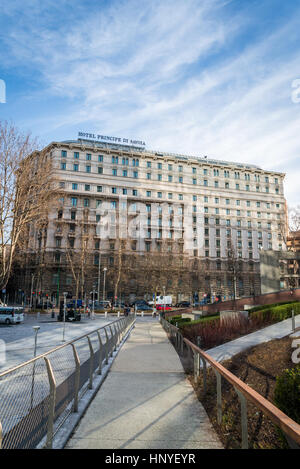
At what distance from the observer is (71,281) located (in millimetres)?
63000

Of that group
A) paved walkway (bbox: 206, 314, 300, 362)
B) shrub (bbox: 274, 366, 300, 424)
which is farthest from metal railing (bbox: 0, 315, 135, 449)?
paved walkway (bbox: 206, 314, 300, 362)

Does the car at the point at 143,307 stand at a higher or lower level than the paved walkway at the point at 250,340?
lower

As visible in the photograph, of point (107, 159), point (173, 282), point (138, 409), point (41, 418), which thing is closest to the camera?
point (41, 418)

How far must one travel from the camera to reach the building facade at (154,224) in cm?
6209

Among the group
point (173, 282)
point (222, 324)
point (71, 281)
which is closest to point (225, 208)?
point (173, 282)

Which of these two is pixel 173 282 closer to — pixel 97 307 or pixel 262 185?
pixel 97 307

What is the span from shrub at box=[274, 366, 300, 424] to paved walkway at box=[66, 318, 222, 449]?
3.31ft

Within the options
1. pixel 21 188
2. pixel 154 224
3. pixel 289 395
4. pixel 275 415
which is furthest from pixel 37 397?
pixel 154 224

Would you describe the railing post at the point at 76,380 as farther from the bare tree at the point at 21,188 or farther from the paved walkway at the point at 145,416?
the bare tree at the point at 21,188

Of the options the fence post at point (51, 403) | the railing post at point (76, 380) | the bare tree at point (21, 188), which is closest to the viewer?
the fence post at point (51, 403)

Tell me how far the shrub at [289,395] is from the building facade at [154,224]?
5112 cm

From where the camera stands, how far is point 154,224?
7275 cm

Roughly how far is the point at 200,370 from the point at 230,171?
80.8 m

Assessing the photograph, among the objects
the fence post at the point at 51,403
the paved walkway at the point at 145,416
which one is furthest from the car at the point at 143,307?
the fence post at the point at 51,403
